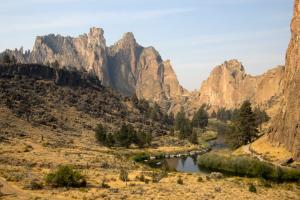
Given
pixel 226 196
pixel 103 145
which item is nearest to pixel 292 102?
pixel 103 145

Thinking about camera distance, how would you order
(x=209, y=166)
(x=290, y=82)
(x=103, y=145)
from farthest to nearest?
(x=103, y=145)
(x=290, y=82)
(x=209, y=166)

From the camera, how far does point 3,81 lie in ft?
499

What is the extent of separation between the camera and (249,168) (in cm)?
7956

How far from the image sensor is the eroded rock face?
306 feet

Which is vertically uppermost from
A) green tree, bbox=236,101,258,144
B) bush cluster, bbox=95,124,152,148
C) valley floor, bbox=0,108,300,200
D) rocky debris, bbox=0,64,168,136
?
rocky debris, bbox=0,64,168,136

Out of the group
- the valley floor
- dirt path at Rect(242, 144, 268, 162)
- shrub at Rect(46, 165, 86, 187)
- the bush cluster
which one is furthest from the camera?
the bush cluster

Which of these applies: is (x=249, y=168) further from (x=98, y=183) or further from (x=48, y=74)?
(x=48, y=74)

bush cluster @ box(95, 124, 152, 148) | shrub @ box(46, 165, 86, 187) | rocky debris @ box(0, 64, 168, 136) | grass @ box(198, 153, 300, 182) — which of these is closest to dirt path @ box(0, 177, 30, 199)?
shrub @ box(46, 165, 86, 187)

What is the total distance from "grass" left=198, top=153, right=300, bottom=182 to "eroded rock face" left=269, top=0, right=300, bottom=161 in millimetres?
11721

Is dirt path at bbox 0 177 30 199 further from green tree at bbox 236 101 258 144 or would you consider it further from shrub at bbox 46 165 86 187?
green tree at bbox 236 101 258 144

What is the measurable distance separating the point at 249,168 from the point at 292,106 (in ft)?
97.4

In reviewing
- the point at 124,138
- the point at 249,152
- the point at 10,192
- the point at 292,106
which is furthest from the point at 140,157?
the point at 10,192

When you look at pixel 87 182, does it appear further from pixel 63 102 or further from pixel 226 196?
pixel 63 102

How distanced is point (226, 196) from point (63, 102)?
391ft
